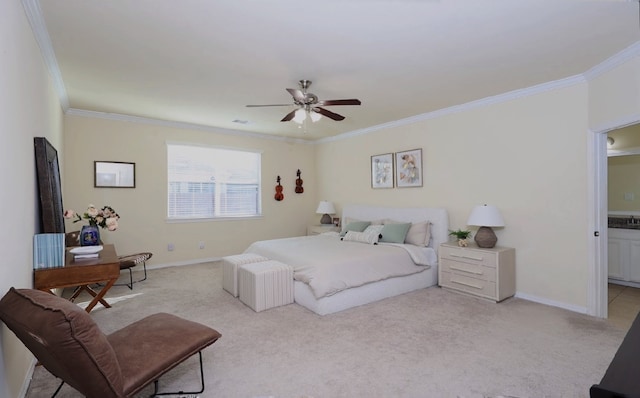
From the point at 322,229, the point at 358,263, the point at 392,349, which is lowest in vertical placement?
the point at 392,349

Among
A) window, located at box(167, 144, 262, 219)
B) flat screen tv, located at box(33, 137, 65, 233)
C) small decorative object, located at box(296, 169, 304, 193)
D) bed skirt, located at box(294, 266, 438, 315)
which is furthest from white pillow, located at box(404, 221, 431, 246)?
flat screen tv, located at box(33, 137, 65, 233)

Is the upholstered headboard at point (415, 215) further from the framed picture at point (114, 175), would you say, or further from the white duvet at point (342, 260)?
the framed picture at point (114, 175)

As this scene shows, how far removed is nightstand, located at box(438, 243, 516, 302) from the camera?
11.9ft

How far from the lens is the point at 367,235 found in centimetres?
466

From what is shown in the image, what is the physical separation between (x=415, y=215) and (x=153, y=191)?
434 cm

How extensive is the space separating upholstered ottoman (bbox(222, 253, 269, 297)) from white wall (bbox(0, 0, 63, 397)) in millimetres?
1938

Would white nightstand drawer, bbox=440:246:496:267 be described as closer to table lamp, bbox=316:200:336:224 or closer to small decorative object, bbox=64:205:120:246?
table lamp, bbox=316:200:336:224

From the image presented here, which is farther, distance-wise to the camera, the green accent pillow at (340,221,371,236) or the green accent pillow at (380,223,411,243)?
the green accent pillow at (340,221,371,236)

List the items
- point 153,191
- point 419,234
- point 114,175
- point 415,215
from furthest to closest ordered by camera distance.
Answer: point 153,191 < point 114,175 < point 415,215 < point 419,234

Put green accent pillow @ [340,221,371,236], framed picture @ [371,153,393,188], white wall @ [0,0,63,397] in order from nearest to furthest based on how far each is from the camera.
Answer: white wall @ [0,0,63,397]
green accent pillow @ [340,221,371,236]
framed picture @ [371,153,393,188]

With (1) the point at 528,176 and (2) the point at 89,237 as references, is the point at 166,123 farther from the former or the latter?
(1) the point at 528,176

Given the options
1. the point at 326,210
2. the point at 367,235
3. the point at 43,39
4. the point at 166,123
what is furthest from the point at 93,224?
the point at 326,210

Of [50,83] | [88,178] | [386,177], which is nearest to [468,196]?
[386,177]

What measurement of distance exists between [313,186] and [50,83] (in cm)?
490
